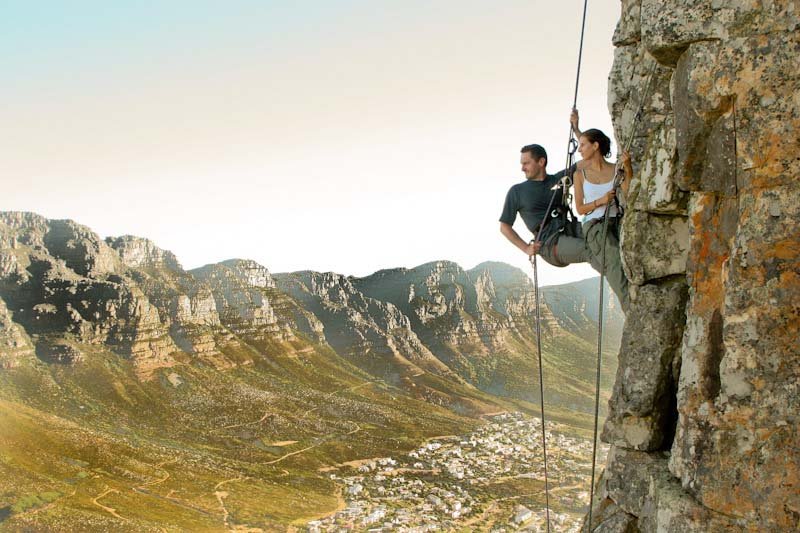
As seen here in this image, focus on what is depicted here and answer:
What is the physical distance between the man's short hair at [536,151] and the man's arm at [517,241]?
1.13 meters

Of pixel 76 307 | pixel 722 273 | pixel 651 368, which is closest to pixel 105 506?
pixel 76 307

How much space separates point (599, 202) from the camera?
30.0ft

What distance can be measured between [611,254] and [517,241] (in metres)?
1.95

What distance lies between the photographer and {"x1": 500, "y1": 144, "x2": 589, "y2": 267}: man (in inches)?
400

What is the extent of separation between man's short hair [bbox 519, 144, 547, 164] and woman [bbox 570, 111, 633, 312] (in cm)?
100

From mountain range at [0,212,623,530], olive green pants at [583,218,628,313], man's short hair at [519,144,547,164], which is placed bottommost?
mountain range at [0,212,623,530]

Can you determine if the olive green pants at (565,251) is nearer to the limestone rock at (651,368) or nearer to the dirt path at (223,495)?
the limestone rock at (651,368)

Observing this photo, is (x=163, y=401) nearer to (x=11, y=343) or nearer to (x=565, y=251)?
(x=11, y=343)

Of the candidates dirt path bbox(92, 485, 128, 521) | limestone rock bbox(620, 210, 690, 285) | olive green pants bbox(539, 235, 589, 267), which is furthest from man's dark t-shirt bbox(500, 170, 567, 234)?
dirt path bbox(92, 485, 128, 521)

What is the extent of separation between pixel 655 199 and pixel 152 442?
144m

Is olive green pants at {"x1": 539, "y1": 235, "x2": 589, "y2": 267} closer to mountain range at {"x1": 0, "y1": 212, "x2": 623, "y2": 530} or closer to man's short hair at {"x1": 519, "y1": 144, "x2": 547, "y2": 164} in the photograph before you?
man's short hair at {"x1": 519, "y1": 144, "x2": 547, "y2": 164}

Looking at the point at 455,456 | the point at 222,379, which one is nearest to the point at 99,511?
the point at 222,379

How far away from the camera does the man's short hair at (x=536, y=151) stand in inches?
426

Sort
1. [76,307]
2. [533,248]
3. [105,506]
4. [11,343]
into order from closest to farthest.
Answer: [533,248]
[105,506]
[11,343]
[76,307]
